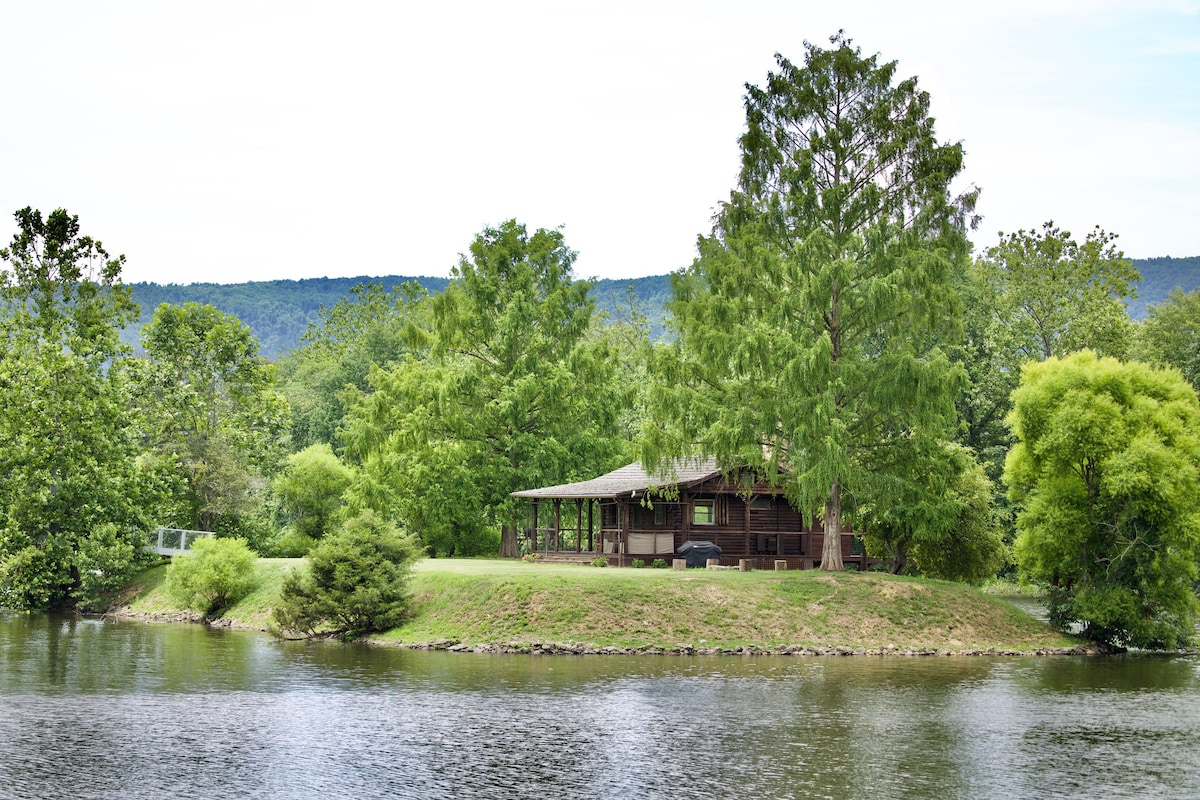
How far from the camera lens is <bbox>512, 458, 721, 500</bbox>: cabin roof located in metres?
41.7

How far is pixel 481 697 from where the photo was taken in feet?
76.3

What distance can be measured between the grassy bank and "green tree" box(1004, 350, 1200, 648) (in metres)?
1.87

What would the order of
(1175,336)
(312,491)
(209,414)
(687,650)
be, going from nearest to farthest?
(687,650) → (312,491) → (209,414) → (1175,336)

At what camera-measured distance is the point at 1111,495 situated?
108 feet

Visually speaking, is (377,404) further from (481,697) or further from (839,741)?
(839,741)

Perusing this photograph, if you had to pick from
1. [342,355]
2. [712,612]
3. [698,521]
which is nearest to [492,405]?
[698,521]

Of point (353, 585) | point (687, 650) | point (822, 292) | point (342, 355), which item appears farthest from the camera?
point (342, 355)

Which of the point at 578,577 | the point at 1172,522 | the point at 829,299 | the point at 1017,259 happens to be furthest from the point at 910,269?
the point at 1017,259

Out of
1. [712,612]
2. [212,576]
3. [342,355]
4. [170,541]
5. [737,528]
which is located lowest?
[712,612]

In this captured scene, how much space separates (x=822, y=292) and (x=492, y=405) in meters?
18.4

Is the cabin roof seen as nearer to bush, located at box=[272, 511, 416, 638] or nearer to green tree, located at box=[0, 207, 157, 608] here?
bush, located at box=[272, 511, 416, 638]

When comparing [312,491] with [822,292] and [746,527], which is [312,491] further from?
[822,292]

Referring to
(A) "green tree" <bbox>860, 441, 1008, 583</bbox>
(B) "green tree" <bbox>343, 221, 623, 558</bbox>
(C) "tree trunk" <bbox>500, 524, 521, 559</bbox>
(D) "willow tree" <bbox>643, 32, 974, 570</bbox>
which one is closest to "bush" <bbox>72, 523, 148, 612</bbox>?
(B) "green tree" <bbox>343, 221, 623, 558</bbox>

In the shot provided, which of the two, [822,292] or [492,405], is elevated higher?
[822,292]
